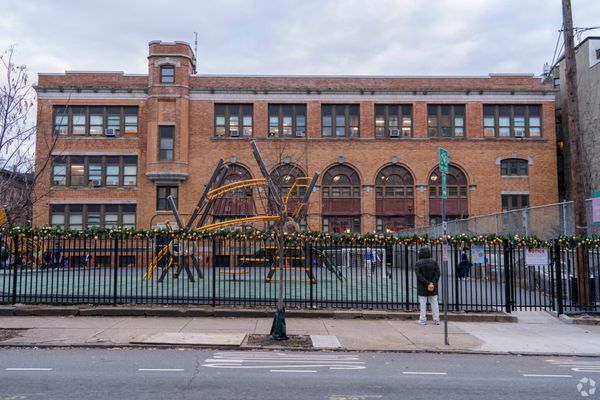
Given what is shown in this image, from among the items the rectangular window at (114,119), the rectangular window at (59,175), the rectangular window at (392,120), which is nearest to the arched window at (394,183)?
the rectangular window at (392,120)

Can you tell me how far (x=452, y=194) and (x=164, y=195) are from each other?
20.8 meters

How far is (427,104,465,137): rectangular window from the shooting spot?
123 ft

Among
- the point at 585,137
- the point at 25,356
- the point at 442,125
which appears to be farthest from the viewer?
the point at 442,125

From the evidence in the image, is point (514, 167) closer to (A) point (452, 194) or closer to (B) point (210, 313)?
Result: (A) point (452, 194)

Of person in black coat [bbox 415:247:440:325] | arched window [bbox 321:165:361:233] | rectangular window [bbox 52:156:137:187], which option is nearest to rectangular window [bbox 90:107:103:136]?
rectangular window [bbox 52:156:137:187]

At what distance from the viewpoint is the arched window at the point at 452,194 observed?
121ft

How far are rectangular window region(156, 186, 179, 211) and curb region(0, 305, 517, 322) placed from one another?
2261 cm

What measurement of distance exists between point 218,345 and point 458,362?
454 centimetres

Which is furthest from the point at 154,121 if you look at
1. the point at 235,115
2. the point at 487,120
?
the point at 487,120

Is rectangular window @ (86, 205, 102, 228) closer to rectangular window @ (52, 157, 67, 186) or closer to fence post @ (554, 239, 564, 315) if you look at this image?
rectangular window @ (52, 157, 67, 186)

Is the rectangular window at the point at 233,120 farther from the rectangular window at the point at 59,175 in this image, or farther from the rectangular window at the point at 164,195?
the rectangular window at the point at 59,175

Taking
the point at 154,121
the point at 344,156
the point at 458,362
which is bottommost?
the point at 458,362

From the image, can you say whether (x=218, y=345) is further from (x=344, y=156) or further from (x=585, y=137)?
(x=585, y=137)

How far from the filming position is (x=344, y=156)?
36906mm
